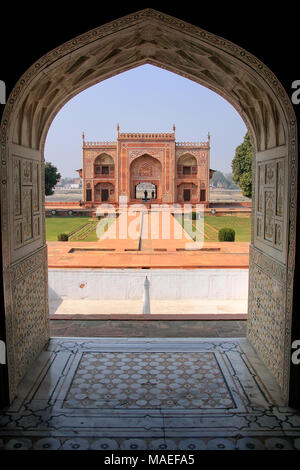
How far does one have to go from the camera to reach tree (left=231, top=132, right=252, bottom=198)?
58.6 ft

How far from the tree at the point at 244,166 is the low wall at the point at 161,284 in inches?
460

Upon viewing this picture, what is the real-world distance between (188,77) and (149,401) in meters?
2.83

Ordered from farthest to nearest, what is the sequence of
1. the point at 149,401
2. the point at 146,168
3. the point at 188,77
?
the point at 146,168, the point at 188,77, the point at 149,401

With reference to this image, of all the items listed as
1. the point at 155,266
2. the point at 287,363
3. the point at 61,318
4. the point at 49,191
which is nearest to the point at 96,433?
the point at 287,363

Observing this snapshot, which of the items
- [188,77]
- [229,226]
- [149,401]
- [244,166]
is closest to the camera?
[149,401]

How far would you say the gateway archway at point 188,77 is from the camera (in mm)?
2762

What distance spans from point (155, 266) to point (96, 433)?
5.08 m

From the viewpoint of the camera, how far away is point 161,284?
662 centimetres

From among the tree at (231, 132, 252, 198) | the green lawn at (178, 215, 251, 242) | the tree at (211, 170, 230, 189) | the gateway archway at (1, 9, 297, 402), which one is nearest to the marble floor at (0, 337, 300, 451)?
the gateway archway at (1, 9, 297, 402)

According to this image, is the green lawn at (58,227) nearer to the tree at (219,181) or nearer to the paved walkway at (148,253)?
the paved walkway at (148,253)

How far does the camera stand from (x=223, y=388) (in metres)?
3.03

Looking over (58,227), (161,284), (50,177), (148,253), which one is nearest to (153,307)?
(161,284)

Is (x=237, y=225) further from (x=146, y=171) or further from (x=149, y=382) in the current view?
(x=149, y=382)

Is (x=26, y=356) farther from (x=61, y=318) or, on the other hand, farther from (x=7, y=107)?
(x=7, y=107)
